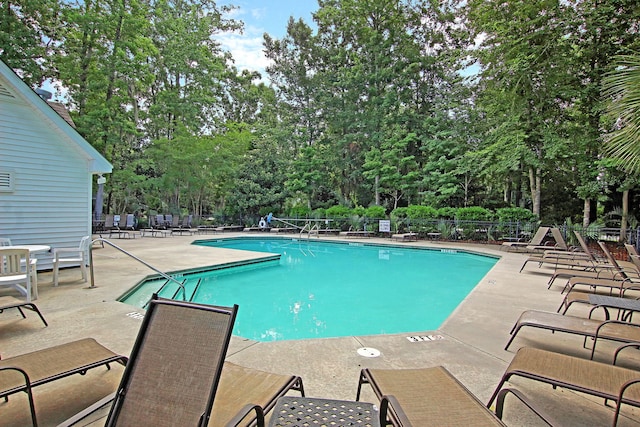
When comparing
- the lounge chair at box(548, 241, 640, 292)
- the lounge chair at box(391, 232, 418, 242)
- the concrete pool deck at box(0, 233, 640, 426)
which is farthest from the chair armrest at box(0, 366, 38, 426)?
the lounge chair at box(391, 232, 418, 242)

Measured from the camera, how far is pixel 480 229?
13766 millimetres

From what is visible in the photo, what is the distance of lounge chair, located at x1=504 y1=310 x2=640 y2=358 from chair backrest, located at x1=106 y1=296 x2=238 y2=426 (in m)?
2.62

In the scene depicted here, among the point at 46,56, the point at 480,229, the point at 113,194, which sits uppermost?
the point at 46,56

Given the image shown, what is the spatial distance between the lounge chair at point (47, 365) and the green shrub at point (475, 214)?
46.1 ft

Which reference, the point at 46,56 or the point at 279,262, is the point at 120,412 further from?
the point at 46,56

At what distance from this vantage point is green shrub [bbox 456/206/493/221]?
13.7 meters

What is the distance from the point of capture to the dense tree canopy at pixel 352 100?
38.9ft

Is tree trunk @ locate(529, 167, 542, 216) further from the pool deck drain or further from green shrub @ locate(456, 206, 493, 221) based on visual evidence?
the pool deck drain

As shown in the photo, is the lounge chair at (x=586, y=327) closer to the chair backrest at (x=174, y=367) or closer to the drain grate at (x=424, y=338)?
the drain grate at (x=424, y=338)

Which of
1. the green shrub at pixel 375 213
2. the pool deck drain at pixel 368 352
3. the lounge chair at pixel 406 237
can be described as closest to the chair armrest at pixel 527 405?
the pool deck drain at pixel 368 352

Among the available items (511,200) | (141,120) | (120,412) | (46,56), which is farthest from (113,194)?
(511,200)

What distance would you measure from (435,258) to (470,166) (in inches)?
277

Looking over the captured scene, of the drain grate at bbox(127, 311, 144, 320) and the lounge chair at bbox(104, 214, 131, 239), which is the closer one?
the drain grate at bbox(127, 311, 144, 320)

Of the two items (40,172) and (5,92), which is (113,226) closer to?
(40,172)
